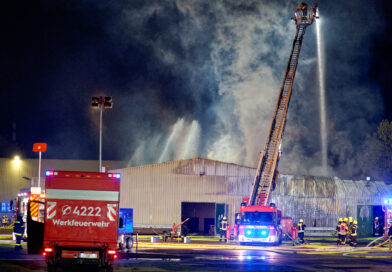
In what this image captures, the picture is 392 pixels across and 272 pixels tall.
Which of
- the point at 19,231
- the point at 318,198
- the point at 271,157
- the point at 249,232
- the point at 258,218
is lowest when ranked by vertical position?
the point at 249,232

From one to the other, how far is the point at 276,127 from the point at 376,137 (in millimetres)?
33338

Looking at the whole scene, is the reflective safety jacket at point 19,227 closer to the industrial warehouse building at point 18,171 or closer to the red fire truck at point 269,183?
the red fire truck at point 269,183

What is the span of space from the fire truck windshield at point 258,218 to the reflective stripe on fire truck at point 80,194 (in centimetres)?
1708

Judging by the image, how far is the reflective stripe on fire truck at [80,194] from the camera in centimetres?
1691

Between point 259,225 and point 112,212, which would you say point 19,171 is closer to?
point 259,225

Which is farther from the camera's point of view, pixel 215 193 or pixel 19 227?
pixel 215 193

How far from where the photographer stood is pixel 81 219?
1680 centimetres

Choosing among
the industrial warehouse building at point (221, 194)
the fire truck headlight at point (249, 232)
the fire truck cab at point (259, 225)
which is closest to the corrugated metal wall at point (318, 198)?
the industrial warehouse building at point (221, 194)

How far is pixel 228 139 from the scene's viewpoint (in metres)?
65.6

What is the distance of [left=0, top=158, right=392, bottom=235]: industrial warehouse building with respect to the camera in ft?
143

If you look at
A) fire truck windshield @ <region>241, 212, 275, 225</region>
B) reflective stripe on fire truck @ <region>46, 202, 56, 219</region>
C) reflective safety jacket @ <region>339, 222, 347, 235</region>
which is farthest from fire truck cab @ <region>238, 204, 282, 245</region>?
reflective stripe on fire truck @ <region>46, 202, 56, 219</region>

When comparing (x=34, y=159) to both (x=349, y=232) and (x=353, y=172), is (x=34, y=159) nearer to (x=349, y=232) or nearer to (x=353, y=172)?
(x=353, y=172)

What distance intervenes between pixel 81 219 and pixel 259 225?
687 inches

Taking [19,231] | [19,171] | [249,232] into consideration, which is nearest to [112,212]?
[19,231]
